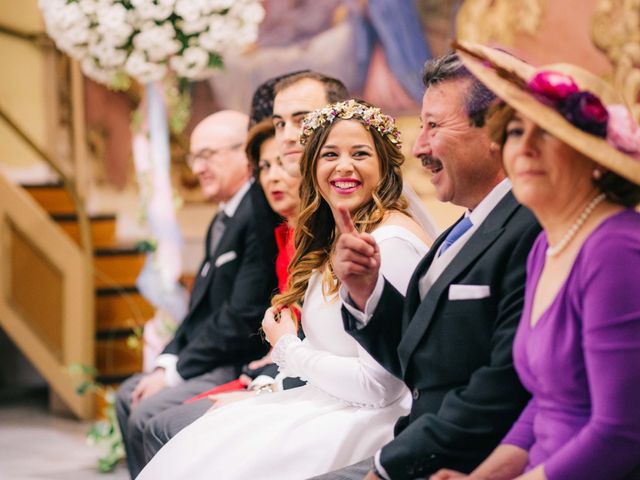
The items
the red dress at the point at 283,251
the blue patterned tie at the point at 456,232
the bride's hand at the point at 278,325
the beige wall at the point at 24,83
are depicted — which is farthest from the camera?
the beige wall at the point at 24,83

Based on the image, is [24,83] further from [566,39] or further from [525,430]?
[525,430]

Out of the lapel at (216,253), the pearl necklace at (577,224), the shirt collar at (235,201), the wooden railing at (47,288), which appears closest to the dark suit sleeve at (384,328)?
the pearl necklace at (577,224)

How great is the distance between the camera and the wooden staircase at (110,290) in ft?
25.0

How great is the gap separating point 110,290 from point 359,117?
15.4ft

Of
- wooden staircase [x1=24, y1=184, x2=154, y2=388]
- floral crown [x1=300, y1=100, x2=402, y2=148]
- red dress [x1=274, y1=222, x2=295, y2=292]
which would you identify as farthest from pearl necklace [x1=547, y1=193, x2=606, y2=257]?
wooden staircase [x1=24, y1=184, x2=154, y2=388]

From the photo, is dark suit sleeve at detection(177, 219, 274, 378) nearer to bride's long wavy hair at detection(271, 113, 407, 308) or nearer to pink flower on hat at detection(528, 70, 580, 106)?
bride's long wavy hair at detection(271, 113, 407, 308)

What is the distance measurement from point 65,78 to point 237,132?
373 centimetres

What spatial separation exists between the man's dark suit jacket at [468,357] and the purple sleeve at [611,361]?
38cm

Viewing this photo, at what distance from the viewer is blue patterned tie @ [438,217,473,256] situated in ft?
9.00

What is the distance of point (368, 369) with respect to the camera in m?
3.04

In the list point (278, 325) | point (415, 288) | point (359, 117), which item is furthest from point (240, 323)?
point (415, 288)

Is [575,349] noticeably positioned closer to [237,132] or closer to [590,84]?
[590,84]

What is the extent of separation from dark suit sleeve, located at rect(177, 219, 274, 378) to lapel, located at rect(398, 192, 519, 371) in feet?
6.60

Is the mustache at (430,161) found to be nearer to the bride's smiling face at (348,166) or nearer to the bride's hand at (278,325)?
the bride's smiling face at (348,166)
